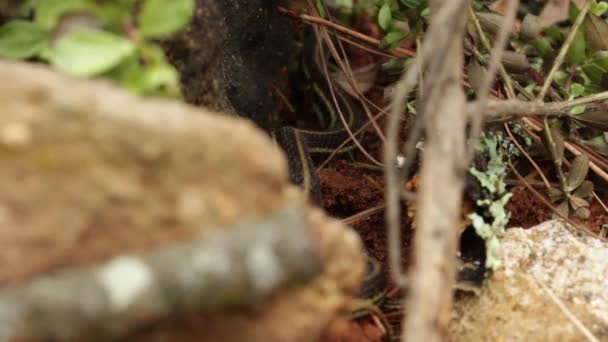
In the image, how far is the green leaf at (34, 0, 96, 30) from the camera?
0.94m

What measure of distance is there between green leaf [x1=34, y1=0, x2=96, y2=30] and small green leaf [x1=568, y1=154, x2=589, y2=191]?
1318mm

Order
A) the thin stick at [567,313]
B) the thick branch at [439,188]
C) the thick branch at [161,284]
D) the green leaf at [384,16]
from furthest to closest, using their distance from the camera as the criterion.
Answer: the green leaf at [384,16], the thin stick at [567,313], the thick branch at [439,188], the thick branch at [161,284]

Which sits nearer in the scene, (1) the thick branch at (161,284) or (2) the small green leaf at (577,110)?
(1) the thick branch at (161,284)

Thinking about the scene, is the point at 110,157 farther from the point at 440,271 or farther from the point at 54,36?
the point at 440,271

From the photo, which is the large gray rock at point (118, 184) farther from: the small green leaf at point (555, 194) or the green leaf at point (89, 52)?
the small green leaf at point (555, 194)

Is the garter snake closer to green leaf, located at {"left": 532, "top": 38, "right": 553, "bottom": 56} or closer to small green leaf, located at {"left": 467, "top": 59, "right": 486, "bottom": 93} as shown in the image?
small green leaf, located at {"left": 467, "top": 59, "right": 486, "bottom": 93}

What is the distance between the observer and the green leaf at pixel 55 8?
936 millimetres

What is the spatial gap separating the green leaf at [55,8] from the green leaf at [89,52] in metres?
0.06

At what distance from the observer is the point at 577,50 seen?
1778 millimetres

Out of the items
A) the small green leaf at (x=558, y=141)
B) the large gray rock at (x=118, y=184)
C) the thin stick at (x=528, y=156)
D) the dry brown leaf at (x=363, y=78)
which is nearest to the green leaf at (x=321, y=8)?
the dry brown leaf at (x=363, y=78)

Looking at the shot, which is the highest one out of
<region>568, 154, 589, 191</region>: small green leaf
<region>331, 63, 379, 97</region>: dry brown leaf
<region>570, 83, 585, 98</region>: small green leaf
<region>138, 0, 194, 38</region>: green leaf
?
<region>138, 0, 194, 38</region>: green leaf

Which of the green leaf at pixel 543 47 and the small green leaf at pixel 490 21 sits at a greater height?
the small green leaf at pixel 490 21

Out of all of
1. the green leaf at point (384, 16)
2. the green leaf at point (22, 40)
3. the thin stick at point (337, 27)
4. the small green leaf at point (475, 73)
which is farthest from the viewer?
the thin stick at point (337, 27)

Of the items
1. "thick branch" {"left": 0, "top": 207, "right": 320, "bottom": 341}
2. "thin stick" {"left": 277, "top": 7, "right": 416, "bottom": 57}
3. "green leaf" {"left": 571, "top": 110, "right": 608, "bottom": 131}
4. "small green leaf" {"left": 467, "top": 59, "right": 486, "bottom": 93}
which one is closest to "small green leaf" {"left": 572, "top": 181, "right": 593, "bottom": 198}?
"green leaf" {"left": 571, "top": 110, "right": 608, "bottom": 131}
